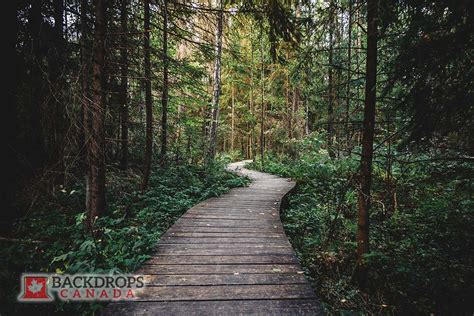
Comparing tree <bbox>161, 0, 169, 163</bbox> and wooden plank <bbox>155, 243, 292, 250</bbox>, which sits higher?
tree <bbox>161, 0, 169, 163</bbox>

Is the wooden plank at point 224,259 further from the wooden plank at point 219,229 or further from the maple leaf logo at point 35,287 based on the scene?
the maple leaf logo at point 35,287

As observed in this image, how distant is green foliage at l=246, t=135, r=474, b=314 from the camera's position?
4059mm

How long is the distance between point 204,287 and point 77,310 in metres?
1.75

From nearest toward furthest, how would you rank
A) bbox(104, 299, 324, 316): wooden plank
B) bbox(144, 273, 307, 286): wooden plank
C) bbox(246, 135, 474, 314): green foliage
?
bbox(104, 299, 324, 316): wooden plank < bbox(144, 273, 307, 286): wooden plank < bbox(246, 135, 474, 314): green foliage

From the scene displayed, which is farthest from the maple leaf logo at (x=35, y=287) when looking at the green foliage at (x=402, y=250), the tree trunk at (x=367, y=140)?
the tree trunk at (x=367, y=140)

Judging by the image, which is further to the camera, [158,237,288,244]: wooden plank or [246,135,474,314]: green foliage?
[158,237,288,244]: wooden plank

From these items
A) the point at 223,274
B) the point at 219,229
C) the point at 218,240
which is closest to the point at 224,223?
the point at 219,229

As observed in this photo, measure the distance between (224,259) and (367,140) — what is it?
3222 millimetres

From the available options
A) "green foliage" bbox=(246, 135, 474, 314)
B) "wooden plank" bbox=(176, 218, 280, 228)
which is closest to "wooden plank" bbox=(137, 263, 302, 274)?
"green foliage" bbox=(246, 135, 474, 314)

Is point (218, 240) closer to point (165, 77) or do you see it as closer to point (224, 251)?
point (224, 251)

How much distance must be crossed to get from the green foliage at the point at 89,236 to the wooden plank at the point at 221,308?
534mm

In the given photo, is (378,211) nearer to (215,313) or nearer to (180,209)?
Answer: (180,209)

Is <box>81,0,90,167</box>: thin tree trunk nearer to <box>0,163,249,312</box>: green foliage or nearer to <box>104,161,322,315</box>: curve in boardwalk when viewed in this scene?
<box>0,163,249,312</box>: green foliage

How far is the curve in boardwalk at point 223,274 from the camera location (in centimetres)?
283
